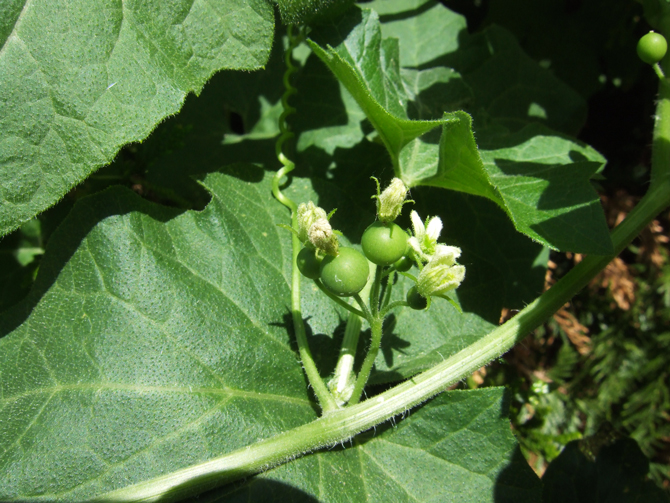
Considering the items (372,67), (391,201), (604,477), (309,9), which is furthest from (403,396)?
(309,9)

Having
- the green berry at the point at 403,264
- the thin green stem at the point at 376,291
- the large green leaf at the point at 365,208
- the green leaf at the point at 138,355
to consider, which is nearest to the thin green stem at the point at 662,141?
the large green leaf at the point at 365,208

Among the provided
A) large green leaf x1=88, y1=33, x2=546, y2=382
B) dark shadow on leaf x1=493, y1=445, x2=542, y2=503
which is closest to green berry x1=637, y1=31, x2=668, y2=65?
large green leaf x1=88, y1=33, x2=546, y2=382

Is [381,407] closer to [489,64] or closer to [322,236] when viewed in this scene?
[322,236]

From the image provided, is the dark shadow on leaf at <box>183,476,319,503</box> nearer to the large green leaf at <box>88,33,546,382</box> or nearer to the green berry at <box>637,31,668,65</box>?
the large green leaf at <box>88,33,546,382</box>

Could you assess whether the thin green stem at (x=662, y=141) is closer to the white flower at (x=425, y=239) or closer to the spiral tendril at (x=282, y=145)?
the white flower at (x=425, y=239)

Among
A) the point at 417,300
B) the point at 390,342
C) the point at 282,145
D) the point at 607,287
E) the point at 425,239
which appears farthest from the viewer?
the point at 607,287
